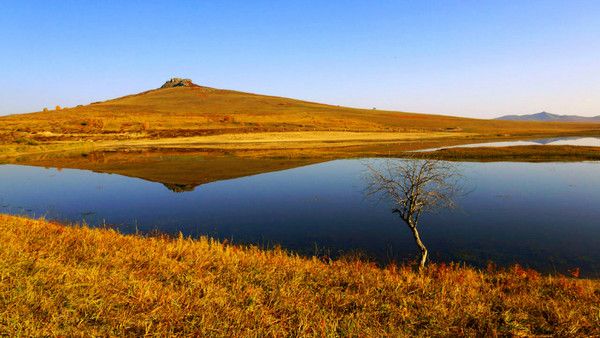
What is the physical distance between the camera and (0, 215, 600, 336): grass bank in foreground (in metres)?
5.67

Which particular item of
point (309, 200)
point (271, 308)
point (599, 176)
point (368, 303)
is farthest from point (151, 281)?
point (599, 176)

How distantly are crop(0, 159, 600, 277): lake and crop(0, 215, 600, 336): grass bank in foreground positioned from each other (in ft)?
20.1

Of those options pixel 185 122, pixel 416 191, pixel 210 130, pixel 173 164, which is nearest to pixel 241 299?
pixel 416 191

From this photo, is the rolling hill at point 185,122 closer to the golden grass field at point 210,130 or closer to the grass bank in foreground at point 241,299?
the golden grass field at point 210,130

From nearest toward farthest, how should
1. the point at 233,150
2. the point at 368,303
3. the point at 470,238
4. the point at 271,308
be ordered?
the point at 271,308
the point at 368,303
the point at 470,238
the point at 233,150

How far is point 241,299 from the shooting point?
7.00m

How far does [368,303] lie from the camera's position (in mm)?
7363

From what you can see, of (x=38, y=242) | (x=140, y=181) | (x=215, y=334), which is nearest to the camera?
(x=215, y=334)

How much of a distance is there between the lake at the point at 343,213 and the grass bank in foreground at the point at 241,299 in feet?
20.1

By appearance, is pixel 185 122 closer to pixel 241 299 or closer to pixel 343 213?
pixel 343 213

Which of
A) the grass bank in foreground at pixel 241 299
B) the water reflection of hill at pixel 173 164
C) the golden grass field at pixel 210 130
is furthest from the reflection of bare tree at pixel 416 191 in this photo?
the golden grass field at pixel 210 130

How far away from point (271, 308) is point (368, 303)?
6.77ft

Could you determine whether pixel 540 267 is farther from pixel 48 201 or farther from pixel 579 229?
pixel 48 201

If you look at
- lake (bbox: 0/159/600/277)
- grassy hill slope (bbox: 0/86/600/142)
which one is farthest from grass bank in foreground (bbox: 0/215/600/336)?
grassy hill slope (bbox: 0/86/600/142)
